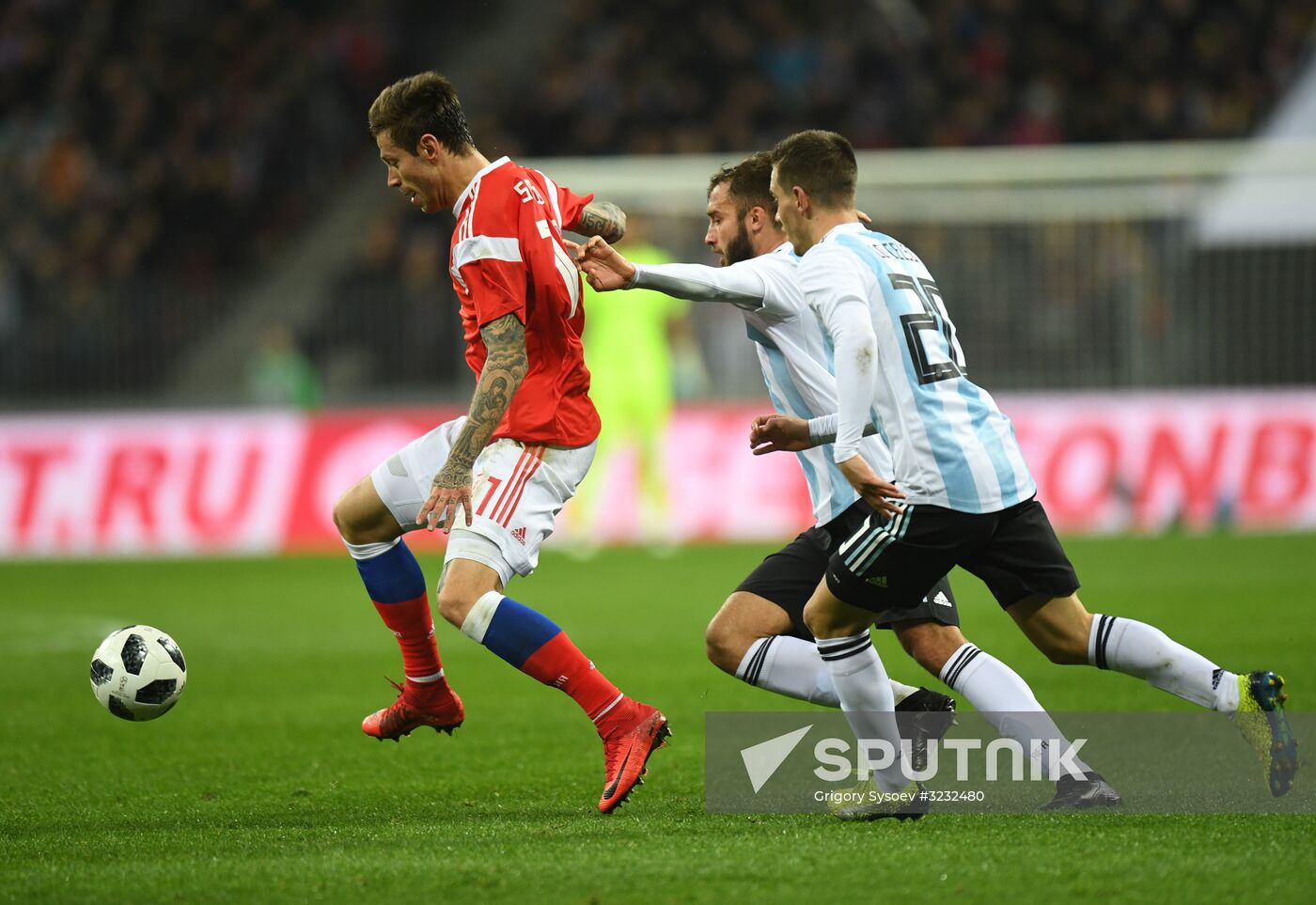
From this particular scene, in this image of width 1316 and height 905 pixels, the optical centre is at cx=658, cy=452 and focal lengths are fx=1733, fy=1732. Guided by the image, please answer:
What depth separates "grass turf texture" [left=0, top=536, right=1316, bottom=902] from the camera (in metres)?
4.18

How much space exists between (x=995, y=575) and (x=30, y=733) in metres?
4.24

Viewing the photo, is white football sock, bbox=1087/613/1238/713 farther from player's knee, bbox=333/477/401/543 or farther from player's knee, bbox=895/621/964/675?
player's knee, bbox=333/477/401/543

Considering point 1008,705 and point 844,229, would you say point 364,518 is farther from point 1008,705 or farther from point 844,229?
point 1008,705

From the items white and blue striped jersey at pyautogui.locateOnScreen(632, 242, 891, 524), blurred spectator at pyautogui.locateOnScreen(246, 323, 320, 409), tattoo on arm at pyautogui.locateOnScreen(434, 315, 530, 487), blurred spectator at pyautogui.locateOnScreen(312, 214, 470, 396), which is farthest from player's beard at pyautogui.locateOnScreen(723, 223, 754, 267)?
blurred spectator at pyautogui.locateOnScreen(246, 323, 320, 409)

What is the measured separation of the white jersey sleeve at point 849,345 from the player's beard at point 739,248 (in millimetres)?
961

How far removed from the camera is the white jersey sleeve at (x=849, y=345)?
4691 mm

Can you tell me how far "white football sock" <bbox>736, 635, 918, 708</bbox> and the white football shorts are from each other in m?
0.78

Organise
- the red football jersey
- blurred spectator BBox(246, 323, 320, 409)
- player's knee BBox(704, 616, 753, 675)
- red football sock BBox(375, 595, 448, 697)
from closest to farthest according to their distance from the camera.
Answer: the red football jersey → player's knee BBox(704, 616, 753, 675) → red football sock BBox(375, 595, 448, 697) → blurred spectator BBox(246, 323, 320, 409)

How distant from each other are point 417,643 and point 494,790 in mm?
563

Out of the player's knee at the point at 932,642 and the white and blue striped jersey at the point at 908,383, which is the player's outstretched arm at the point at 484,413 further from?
the player's knee at the point at 932,642

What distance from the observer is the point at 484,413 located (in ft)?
17.0

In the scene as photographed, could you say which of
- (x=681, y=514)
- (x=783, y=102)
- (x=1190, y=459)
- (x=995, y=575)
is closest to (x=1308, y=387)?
(x=1190, y=459)

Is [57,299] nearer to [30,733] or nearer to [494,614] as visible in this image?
[30,733]

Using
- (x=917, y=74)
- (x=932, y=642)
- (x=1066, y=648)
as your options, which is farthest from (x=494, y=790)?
(x=917, y=74)
